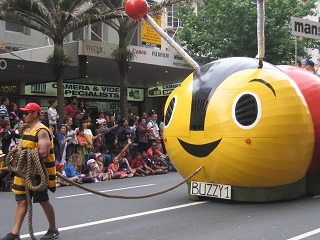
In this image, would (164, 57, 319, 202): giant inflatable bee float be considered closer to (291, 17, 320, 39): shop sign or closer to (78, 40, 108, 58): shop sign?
(291, 17, 320, 39): shop sign

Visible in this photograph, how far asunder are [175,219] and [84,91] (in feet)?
59.9

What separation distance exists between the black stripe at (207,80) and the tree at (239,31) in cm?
1546

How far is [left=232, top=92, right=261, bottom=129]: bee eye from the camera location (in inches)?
295

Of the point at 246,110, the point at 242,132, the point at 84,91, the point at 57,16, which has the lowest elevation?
the point at 242,132

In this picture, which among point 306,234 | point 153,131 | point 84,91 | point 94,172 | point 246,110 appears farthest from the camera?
point 84,91

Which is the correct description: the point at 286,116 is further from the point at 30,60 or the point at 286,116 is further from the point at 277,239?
the point at 30,60

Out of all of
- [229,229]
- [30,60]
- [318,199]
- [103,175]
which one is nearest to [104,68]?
[30,60]

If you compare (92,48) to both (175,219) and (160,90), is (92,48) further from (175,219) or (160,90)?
(175,219)

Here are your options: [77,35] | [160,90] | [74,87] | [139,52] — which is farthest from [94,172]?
[160,90]

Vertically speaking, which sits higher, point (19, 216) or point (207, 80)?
point (207, 80)

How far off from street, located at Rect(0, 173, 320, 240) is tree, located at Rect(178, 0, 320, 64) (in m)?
15.3

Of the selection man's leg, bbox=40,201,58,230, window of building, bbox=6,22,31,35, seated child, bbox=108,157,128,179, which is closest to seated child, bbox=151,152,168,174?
seated child, bbox=108,157,128,179

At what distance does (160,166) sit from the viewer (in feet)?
54.1

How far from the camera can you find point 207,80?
8.06 metres
